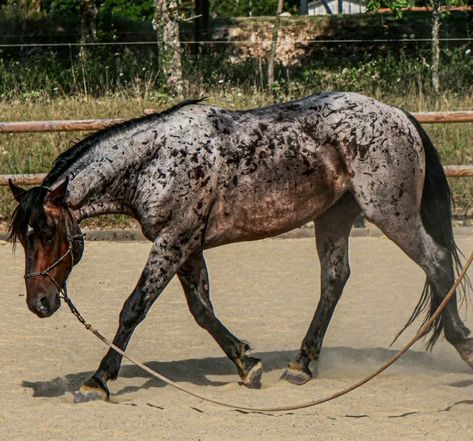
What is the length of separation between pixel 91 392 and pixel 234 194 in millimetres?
1261

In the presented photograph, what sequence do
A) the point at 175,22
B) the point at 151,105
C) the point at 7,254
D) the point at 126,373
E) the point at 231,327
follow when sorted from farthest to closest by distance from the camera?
the point at 175,22 < the point at 151,105 < the point at 7,254 < the point at 231,327 < the point at 126,373

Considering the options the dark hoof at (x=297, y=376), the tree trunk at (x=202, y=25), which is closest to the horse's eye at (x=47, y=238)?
the dark hoof at (x=297, y=376)

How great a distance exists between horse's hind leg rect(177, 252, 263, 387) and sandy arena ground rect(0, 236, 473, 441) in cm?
14

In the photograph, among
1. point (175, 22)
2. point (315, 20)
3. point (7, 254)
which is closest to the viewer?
point (7, 254)

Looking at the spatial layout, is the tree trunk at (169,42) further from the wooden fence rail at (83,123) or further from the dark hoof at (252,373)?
the dark hoof at (252,373)

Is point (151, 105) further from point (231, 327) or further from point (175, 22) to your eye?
point (231, 327)

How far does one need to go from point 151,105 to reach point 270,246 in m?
4.48

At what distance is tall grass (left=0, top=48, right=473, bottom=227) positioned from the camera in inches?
528

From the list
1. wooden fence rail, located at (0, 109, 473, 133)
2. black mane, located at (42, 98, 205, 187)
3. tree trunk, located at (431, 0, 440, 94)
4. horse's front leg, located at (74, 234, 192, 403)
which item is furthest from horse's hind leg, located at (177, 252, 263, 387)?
tree trunk, located at (431, 0, 440, 94)

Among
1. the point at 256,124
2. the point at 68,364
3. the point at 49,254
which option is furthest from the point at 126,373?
the point at 256,124

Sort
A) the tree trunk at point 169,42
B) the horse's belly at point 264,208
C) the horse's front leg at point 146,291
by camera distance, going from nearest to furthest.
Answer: the horse's front leg at point 146,291, the horse's belly at point 264,208, the tree trunk at point 169,42

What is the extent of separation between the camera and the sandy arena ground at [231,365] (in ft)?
18.6

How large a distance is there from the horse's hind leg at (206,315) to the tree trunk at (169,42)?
32.9 ft

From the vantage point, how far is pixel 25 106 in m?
15.4
